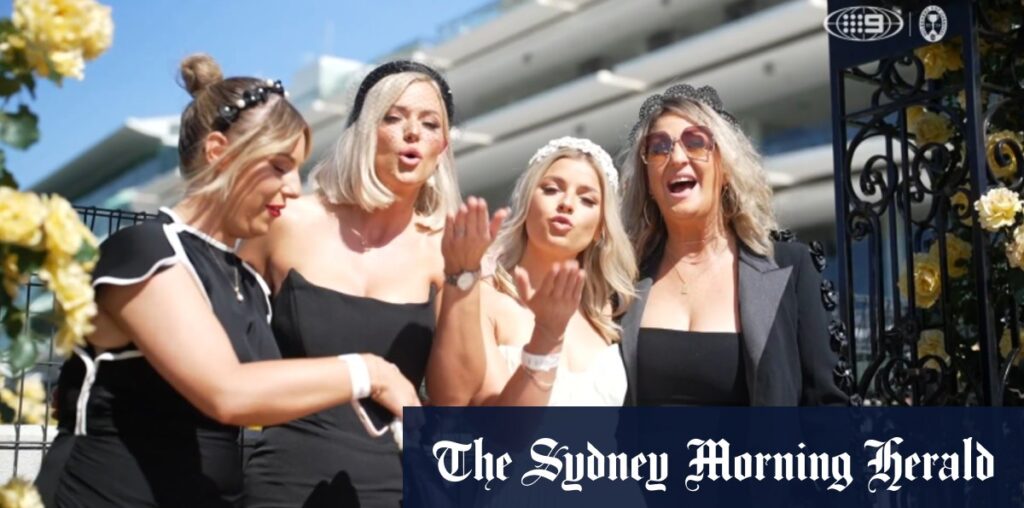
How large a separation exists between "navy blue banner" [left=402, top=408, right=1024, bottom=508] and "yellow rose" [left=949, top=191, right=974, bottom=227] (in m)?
0.67

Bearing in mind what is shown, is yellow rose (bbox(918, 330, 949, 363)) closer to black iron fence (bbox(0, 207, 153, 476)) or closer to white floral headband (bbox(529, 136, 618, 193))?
white floral headband (bbox(529, 136, 618, 193))

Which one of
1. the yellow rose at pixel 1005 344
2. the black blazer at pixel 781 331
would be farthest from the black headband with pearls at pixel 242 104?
the yellow rose at pixel 1005 344

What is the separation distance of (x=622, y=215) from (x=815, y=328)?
2.31 feet

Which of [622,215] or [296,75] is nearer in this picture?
[622,215]

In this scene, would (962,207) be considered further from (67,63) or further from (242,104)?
(67,63)

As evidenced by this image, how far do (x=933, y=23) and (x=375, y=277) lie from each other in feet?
7.18

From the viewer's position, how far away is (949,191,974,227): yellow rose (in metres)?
3.99

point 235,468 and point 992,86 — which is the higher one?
point 992,86

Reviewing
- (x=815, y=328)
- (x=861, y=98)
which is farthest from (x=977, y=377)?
(x=861, y=98)

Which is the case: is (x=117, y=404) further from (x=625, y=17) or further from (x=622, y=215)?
(x=625, y=17)

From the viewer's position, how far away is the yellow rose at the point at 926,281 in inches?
159

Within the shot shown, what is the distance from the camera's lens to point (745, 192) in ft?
11.8

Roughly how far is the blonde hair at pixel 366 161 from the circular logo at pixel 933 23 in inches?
70.5

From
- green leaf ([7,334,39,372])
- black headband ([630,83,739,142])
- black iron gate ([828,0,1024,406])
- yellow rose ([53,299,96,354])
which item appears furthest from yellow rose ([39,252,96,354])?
black iron gate ([828,0,1024,406])
